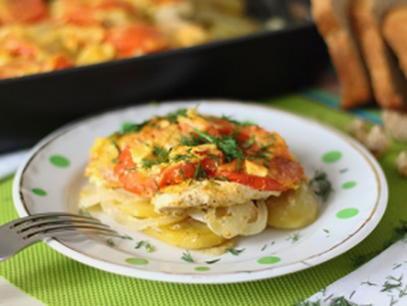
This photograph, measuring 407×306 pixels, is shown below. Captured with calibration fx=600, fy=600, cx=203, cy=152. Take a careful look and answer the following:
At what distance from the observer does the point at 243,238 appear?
7.38ft

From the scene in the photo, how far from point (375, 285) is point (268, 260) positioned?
1.23 feet

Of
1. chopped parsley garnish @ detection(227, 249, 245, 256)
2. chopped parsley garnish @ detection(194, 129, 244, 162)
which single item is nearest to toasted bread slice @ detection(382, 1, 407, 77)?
chopped parsley garnish @ detection(194, 129, 244, 162)

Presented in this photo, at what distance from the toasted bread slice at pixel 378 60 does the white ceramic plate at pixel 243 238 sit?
681 mm

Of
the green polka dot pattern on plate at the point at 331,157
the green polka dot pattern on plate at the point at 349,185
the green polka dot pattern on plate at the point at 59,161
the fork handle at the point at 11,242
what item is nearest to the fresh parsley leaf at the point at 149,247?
the fork handle at the point at 11,242

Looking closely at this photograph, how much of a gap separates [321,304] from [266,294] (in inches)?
7.2

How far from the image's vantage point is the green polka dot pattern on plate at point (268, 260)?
6.48 feet

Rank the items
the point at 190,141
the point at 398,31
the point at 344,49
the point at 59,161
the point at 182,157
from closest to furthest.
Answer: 1. the point at 182,157
2. the point at 190,141
3. the point at 59,161
4. the point at 398,31
5. the point at 344,49

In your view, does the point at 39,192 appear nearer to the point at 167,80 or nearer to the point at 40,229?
the point at 40,229

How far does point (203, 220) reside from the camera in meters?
2.16

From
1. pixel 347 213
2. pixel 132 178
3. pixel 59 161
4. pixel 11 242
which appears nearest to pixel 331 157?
pixel 347 213

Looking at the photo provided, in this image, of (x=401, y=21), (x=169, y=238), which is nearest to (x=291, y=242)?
(x=169, y=238)

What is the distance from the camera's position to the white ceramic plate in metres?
1.92

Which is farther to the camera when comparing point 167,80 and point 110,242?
point 167,80

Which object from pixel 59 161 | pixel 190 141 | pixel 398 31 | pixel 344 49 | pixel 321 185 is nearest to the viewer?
pixel 190 141
